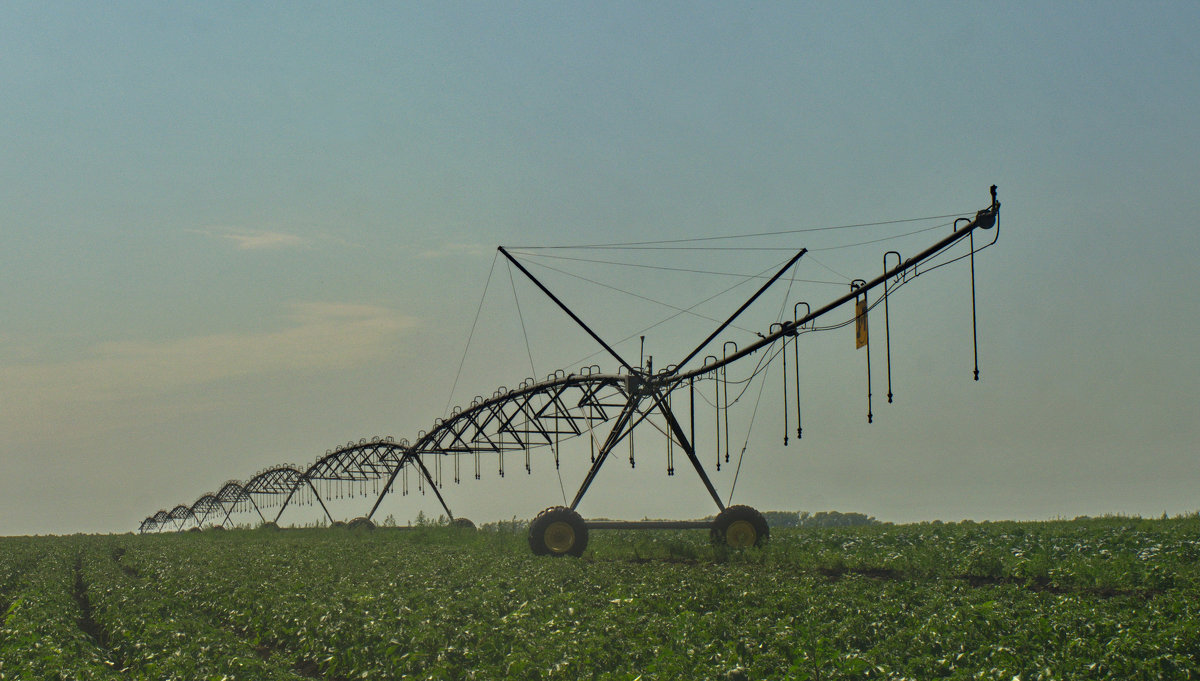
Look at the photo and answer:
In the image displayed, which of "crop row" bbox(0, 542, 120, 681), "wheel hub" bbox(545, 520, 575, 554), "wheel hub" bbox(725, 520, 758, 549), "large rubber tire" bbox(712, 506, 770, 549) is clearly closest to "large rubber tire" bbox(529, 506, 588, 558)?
"wheel hub" bbox(545, 520, 575, 554)

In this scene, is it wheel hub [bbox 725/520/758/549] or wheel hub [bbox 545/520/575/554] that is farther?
wheel hub [bbox 545/520/575/554]

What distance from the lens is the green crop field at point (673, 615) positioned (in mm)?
12219

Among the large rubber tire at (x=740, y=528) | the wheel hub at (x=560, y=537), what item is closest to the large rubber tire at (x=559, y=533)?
the wheel hub at (x=560, y=537)

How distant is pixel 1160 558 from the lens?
19.9 metres

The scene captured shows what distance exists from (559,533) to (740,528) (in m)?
5.07

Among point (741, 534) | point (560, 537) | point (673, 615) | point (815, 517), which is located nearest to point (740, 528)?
point (741, 534)

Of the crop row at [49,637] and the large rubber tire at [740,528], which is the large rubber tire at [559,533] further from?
the crop row at [49,637]

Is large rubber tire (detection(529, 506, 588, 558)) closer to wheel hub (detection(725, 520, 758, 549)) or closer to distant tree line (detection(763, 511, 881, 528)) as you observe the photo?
wheel hub (detection(725, 520, 758, 549))

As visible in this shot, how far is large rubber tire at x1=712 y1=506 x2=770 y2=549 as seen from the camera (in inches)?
1046

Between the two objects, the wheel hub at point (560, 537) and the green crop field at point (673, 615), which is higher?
the wheel hub at point (560, 537)

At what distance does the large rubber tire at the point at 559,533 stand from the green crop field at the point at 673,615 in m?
0.73

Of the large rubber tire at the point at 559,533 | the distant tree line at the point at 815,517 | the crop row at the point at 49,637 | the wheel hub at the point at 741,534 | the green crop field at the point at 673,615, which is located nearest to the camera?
the green crop field at the point at 673,615

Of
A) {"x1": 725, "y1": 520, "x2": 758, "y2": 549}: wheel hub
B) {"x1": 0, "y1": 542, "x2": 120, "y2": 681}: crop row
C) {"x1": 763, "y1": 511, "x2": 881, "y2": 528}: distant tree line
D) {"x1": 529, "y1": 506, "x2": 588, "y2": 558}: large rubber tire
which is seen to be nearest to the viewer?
{"x1": 0, "y1": 542, "x2": 120, "y2": 681}: crop row

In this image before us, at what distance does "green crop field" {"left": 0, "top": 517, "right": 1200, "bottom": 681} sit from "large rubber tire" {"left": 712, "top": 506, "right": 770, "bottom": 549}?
22.0 inches
